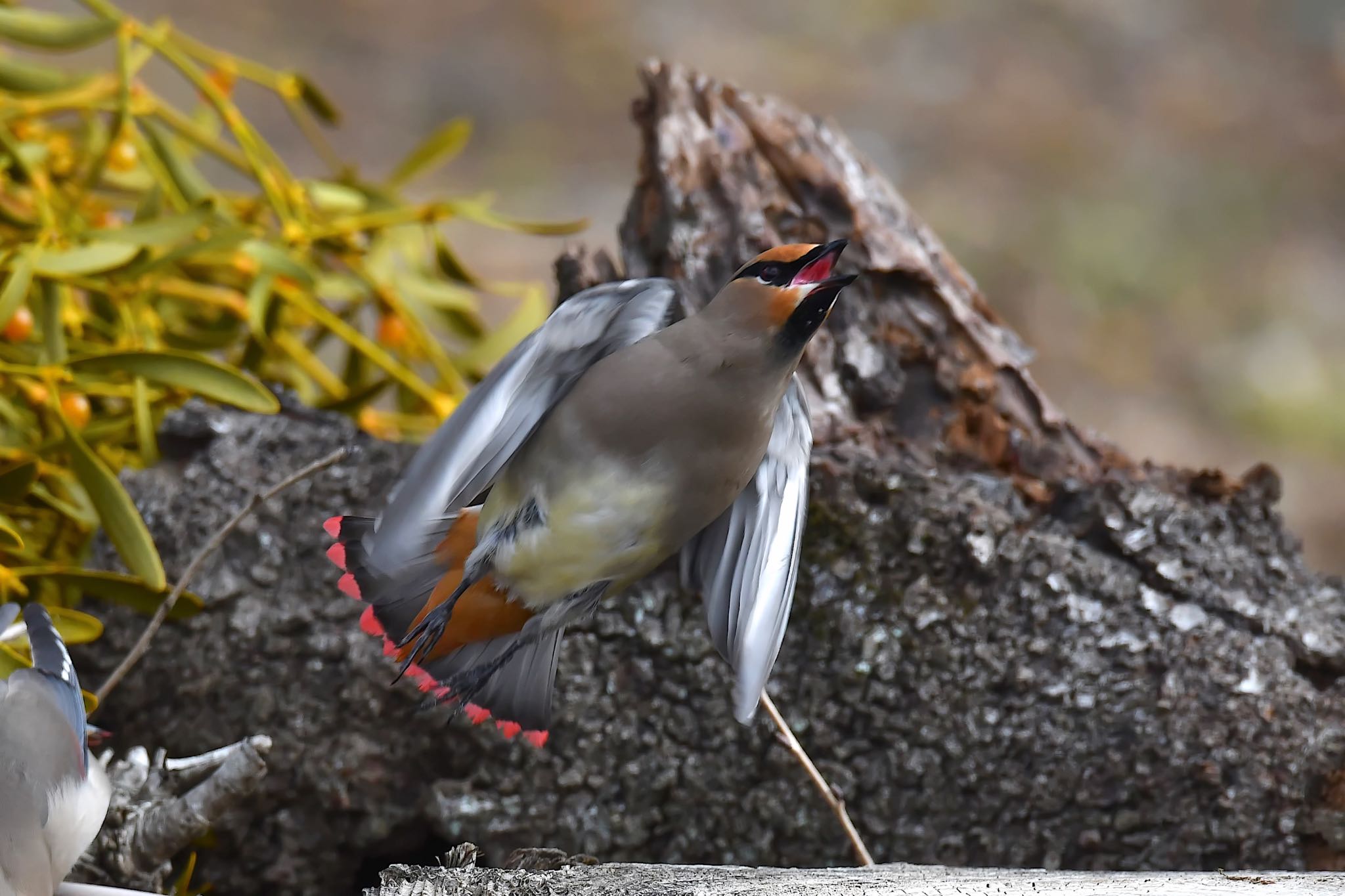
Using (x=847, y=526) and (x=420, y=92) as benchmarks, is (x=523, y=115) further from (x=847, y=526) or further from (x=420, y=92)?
(x=847, y=526)

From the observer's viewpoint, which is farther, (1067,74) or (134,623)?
(1067,74)

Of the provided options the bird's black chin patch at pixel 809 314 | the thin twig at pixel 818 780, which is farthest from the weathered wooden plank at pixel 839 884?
Answer: the bird's black chin patch at pixel 809 314

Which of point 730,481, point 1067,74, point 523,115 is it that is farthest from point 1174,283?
point 730,481

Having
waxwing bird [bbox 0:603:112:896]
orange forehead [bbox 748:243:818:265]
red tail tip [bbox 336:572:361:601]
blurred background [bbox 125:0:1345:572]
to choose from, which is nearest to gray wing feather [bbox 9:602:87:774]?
waxwing bird [bbox 0:603:112:896]

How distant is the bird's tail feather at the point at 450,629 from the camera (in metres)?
0.88

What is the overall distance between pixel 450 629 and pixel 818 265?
33cm

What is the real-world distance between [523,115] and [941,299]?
2.79 metres

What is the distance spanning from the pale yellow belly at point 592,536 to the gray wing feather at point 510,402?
4 cm

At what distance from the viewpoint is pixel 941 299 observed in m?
1.21

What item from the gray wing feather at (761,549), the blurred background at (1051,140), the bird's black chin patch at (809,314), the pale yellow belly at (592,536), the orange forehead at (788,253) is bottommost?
the pale yellow belly at (592,536)

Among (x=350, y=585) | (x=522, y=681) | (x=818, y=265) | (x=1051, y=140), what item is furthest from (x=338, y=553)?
(x=1051, y=140)

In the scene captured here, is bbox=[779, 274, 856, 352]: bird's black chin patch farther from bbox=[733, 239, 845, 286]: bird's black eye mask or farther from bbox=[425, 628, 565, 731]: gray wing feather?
bbox=[425, 628, 565, 731]: gray wing feather

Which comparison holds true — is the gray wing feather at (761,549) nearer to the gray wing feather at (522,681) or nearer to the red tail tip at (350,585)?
the gray wing feather at (522,681)

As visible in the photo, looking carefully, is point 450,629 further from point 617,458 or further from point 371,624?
point 617,458
